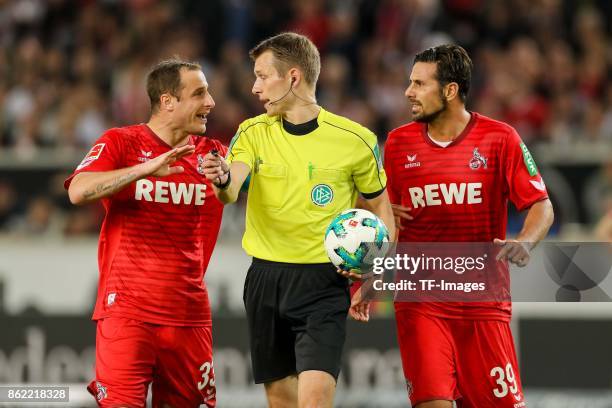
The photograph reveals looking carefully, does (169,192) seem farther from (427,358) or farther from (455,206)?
(427,358)

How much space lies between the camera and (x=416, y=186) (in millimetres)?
8070

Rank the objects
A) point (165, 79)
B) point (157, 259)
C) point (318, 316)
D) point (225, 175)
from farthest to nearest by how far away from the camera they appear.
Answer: point (165, 79), point (157, 259), point (318, 316), point (225, 175)

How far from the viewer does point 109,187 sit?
7426mm

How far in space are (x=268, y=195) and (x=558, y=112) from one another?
24.8ft

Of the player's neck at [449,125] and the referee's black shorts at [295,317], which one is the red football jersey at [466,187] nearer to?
the player's neck at [449,125]

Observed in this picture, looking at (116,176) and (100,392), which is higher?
(116,176)

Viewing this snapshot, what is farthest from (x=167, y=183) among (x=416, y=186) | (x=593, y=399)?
(x=593, y=399)

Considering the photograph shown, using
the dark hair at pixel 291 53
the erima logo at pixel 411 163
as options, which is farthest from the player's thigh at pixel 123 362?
the erima logo at pixel 411 163

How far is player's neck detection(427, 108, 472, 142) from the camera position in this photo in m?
8.12

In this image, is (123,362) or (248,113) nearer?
(123,362)

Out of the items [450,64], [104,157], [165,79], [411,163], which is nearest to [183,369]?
[104,157]

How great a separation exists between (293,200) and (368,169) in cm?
50

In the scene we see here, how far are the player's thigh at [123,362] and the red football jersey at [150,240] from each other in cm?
8

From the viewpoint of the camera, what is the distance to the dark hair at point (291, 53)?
24.7 feet
